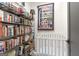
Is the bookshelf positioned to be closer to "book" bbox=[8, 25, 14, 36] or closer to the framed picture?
"book" bbox=[8, 25, 14, 36]

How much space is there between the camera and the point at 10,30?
1599mm

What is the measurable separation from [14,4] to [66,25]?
Answer: 27.6 inches

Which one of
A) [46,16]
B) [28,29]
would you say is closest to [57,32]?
[46,16]

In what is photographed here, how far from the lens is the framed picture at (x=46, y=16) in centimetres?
164

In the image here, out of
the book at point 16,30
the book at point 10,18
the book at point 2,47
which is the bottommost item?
the book at point 2,47

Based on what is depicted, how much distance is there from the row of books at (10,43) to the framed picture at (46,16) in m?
0.29

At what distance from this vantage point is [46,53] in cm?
166

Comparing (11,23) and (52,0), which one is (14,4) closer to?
(11,23)

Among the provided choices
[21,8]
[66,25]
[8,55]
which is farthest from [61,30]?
[8,55]

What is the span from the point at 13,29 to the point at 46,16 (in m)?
0.45

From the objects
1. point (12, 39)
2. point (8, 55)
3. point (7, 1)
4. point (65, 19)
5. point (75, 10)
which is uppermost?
point (7, 1)

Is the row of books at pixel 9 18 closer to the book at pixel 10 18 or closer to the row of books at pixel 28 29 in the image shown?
the book at pixel 10 18

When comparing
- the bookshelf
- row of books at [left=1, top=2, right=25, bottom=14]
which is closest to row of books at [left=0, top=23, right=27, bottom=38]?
the bookshelf

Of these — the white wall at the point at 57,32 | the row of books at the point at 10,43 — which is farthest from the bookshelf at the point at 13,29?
the white wall at the point at 57,32
